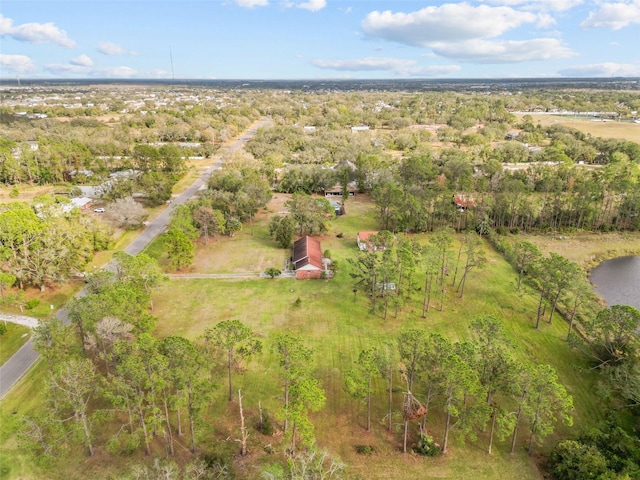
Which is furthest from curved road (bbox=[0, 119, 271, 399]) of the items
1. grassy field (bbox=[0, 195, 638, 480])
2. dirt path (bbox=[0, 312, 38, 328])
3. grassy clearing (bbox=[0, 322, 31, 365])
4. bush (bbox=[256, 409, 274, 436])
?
bush (bbox=[256, 409, 274, 436])

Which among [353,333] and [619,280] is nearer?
[353,333]

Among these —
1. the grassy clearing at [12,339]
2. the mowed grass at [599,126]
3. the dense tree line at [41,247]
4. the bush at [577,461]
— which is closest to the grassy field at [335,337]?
the bush at [577,461]

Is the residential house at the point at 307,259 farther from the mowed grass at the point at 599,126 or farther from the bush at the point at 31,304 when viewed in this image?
the mowed grass at the point at 599,126

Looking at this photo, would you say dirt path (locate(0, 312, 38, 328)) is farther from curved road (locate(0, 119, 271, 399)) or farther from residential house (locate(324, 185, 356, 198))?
residential house (locate(324, 185, 356, 198))

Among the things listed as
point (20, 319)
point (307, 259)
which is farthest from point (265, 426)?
point (20, 319)

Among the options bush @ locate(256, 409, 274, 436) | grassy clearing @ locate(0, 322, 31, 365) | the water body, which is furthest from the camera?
the water body

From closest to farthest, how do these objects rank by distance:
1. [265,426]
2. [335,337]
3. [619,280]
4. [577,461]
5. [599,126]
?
[577,461]
[265,426]
[335,337]
[619,280]
[599,126]

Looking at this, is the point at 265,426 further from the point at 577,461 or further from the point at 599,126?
the point at 599,126
